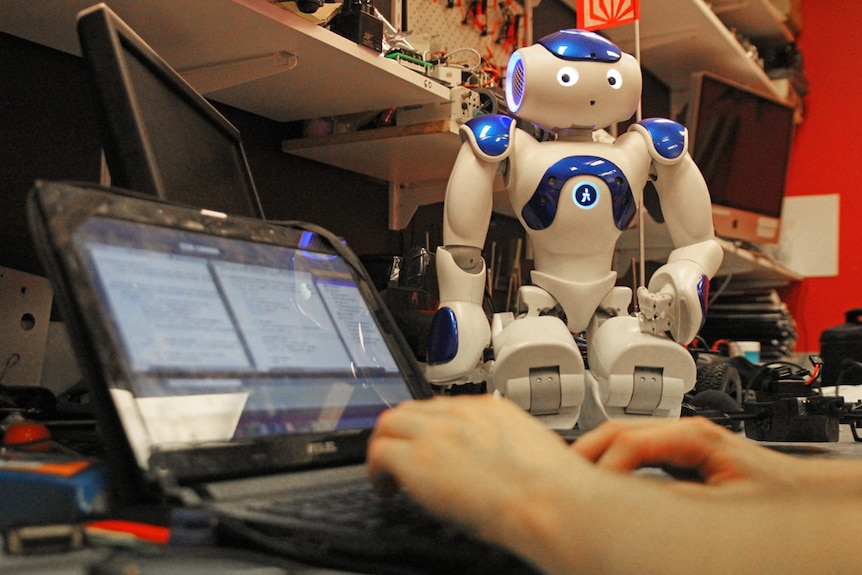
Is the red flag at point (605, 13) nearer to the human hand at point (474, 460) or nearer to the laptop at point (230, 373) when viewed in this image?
the laptop at point (230, 373)

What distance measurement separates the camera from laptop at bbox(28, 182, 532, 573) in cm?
39

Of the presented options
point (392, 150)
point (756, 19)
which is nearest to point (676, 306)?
point (392, 150)

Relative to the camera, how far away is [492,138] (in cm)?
108

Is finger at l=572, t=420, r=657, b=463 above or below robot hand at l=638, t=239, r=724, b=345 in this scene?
below

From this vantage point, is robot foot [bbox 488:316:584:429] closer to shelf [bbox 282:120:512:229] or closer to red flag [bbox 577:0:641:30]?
shelf [bbox 282:120:512:229]

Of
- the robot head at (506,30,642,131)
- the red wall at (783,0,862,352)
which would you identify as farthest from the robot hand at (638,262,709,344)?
the red wall at (783,0,862,352)

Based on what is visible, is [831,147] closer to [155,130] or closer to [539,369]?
[539,369]

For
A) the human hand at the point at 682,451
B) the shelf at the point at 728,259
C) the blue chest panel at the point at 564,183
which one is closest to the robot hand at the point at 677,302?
the blue chest panel at the point at 564,183

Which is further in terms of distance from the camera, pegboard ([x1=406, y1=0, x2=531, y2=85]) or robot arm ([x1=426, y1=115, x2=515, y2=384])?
pegboard ([x1=406, y1=0, x2=531, y2=85])

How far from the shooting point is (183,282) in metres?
0.55

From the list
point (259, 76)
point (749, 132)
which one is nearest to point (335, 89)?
point (259, 76)

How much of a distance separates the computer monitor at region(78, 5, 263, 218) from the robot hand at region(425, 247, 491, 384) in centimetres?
29

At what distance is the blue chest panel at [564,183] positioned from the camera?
42.6 inches

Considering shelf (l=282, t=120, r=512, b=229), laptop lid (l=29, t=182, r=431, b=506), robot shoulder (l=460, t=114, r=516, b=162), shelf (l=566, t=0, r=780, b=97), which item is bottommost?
laptop lid (l=29, t=182, r=431, b=506)
